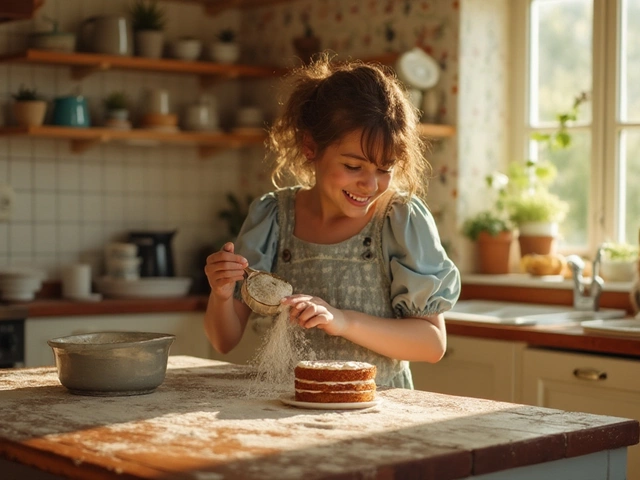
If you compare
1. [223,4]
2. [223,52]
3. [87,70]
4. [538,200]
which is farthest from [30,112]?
[538,200]

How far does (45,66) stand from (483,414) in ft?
10.3

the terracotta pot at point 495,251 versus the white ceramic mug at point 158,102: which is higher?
the white ceramic mug at point 158,102

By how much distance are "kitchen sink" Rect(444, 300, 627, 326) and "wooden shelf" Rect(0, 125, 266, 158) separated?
125 centimetres

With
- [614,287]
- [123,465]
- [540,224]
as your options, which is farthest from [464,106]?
[123,465]

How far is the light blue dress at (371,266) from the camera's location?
2127 millimetres

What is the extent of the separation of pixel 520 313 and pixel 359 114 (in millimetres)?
1741

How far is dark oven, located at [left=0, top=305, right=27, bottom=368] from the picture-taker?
11.8 feet

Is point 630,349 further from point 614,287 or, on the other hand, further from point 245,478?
point 245,478

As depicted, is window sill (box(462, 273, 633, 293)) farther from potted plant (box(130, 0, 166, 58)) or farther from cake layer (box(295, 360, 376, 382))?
cake layer (box(295, 360, 376, 382))

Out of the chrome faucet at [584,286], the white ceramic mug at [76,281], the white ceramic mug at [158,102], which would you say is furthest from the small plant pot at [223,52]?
the chrome faucet at [584,286]

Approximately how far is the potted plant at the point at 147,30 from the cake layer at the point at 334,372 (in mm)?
2856

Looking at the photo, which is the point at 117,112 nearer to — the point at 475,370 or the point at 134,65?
the point at 134,65

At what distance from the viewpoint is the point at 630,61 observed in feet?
12.4

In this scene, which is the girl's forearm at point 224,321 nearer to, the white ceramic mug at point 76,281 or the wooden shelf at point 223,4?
the white ceramic mug at point 76,281
